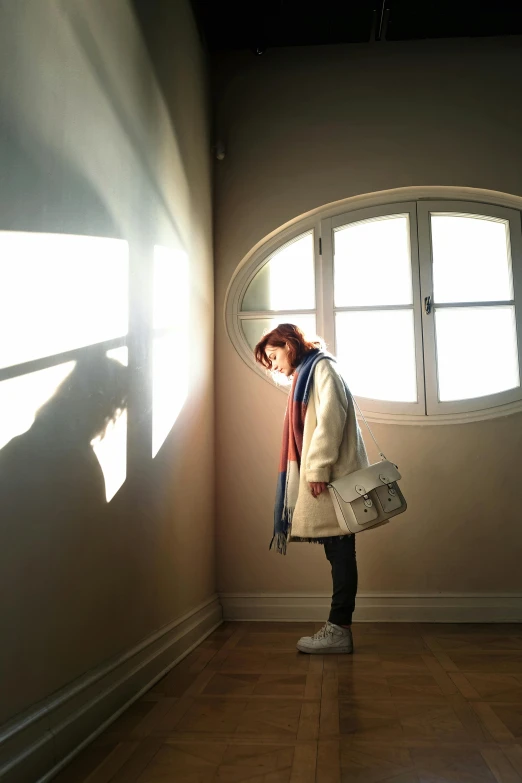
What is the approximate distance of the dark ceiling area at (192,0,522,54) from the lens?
3.59 m

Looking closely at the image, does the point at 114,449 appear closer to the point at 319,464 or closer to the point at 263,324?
the point at 319,464

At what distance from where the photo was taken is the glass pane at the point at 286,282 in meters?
3.83

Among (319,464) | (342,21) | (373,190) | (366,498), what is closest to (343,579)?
(366,498)

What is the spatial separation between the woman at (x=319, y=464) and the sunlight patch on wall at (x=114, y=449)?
87cm

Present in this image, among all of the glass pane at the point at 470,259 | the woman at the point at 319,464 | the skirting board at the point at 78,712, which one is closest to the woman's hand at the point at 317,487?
the woman at the point at 319,464

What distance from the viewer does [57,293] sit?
1756 millimetres

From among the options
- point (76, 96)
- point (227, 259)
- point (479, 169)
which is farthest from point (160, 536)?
point (479, 169)

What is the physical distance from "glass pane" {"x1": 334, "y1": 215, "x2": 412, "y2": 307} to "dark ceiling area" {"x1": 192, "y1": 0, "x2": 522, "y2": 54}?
1012 millimetres

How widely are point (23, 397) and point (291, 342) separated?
164 cm

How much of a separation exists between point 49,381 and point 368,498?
1.46 m

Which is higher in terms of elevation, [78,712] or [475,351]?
[475,351]

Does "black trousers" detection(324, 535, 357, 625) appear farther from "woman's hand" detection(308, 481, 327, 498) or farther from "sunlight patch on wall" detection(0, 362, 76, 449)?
"sunlight patch on wall" detection(0, 362, 76, 449)

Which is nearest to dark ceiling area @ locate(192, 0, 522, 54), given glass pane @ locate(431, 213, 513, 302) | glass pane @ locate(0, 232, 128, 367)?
glass pane @ locate(431, 213, 513, 302)

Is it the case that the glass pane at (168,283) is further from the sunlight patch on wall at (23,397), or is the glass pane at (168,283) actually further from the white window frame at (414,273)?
the sunlight patch on wall at (23,397)
